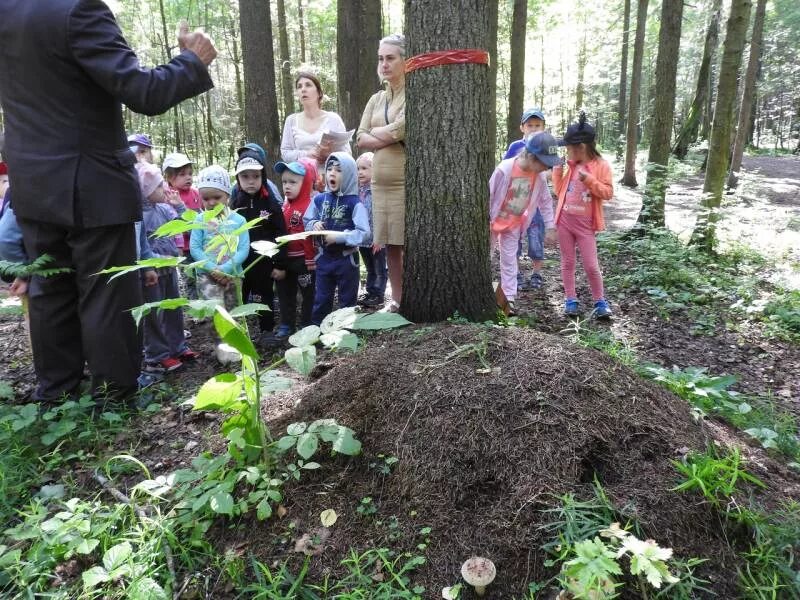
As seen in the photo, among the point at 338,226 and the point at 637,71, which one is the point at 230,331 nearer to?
the point at 338,226

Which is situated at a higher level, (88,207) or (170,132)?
(170,132)

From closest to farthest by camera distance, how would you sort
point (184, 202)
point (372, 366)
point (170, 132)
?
point (372, 366), point (184, 202), point (170, 132)

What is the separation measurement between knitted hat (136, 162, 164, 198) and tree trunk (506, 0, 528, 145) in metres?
9.10

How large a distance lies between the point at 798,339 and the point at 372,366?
4388mm

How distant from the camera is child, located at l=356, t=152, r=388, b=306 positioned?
5.89 m

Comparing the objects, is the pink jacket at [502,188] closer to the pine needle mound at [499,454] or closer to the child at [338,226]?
the child at [338,226]

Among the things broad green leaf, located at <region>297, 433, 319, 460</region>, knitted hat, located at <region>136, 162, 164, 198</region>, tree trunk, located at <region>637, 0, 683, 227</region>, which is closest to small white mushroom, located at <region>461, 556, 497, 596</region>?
broad green leaf, located at <region>297, 433, 319, 460</region>

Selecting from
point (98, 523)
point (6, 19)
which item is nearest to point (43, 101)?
point (6, 19)

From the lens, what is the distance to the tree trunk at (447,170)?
3332mm

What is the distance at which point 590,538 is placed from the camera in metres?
1.92

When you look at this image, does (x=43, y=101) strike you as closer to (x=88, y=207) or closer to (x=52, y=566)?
(x=88, y=207)

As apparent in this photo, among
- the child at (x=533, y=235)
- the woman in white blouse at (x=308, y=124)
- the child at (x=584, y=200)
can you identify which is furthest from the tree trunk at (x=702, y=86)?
the woman in white blouse at (x=308, y=124)

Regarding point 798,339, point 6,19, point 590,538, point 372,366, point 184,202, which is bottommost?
point 798,339

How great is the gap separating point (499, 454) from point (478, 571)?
55 centimetres
